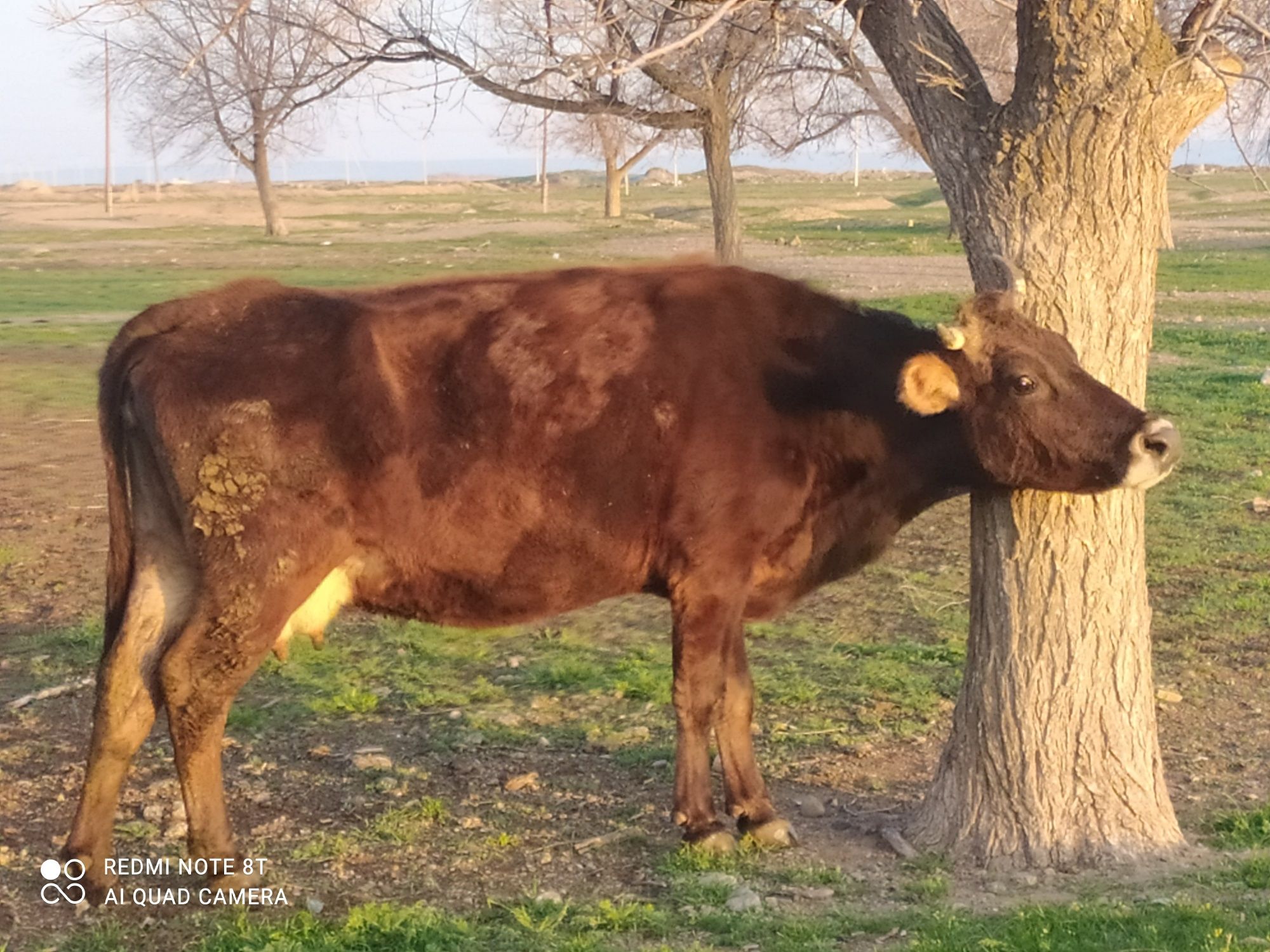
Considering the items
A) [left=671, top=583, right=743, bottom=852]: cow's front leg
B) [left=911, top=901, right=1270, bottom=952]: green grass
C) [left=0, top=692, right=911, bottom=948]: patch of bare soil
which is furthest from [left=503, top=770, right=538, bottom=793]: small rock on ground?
[left=911, top=901, right=1270, bottom=952]: green grass

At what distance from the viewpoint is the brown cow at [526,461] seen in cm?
595

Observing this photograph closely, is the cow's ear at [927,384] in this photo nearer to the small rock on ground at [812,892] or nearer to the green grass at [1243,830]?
the small rock on ground at [812,892]

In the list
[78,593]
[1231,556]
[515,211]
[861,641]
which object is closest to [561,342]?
[861,641]

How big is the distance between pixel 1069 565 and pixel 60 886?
422 centimetres

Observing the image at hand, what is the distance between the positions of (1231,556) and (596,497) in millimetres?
6047

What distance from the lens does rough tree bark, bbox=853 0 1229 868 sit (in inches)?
234

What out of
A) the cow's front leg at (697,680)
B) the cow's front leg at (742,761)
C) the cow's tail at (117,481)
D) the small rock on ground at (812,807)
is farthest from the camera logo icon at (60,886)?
A: the small rock on ground at (812,807)

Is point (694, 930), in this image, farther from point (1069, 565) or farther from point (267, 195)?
point (267, 195)

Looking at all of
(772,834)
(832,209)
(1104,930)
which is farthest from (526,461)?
(832,209)

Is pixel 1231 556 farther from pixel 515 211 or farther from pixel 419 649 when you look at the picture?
pixel 515 211

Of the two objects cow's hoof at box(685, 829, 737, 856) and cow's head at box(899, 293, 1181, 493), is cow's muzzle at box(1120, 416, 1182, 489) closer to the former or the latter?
cow's head at box(899, 293, 1181, 493)

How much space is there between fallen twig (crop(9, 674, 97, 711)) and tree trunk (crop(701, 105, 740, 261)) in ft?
37.1

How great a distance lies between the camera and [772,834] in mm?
6312

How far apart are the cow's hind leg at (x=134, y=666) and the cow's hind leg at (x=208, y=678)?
13 cm
